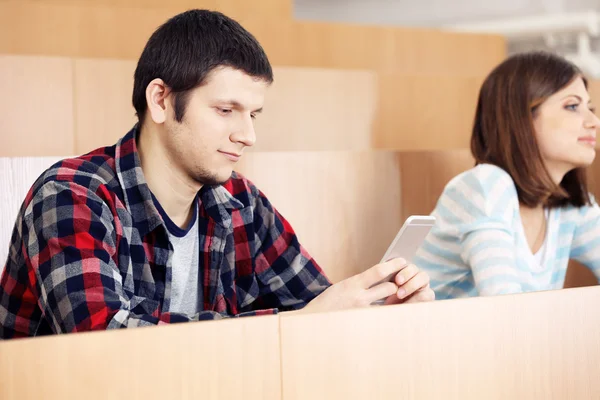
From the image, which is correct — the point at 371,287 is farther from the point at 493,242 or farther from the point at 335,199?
the point at 335,199

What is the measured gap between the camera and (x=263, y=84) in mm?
767

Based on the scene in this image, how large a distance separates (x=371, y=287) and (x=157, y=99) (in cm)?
28

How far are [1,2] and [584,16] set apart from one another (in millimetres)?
2323

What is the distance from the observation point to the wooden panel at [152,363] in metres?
0.40

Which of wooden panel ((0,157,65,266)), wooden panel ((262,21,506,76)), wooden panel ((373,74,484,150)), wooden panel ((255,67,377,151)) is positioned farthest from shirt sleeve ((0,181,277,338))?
wooden panel ((262,21,506,76))

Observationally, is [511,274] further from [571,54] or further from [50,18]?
[571,54]

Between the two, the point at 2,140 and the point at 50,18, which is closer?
the point at 2,140

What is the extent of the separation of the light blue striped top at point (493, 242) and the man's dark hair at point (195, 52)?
0.39 m

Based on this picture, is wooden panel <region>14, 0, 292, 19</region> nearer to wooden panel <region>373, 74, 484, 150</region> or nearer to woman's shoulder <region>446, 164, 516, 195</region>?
wooden panel <region>373, 74, 484, 150</region>

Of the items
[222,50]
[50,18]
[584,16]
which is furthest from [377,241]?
[584,16]

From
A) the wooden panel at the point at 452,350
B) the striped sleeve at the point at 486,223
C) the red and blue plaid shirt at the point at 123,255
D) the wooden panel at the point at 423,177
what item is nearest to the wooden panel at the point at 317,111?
the wooden panel at the point at 423,177

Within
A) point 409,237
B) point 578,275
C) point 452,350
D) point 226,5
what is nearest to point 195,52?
point 409,237

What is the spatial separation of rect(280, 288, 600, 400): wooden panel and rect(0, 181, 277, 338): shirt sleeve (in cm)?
18

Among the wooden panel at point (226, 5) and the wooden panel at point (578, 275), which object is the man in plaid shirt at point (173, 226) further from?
the wooden panel at point (226, 5)
